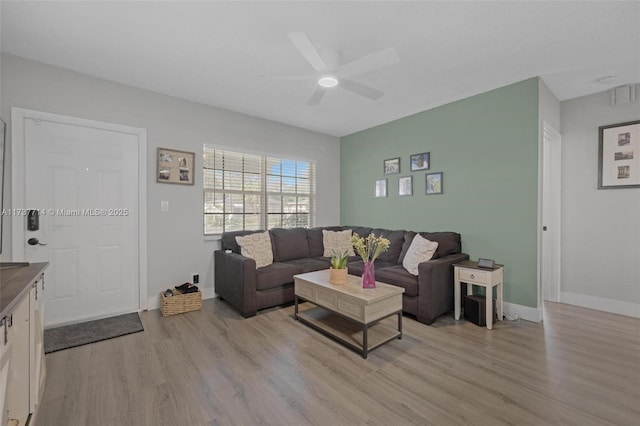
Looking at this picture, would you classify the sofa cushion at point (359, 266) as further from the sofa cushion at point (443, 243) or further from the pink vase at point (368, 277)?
the pink vase at point (368, 277)

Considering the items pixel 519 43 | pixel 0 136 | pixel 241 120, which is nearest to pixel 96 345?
pixel 0 136

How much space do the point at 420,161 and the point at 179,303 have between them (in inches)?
144

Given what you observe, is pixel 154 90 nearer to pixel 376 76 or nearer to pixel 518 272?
pixel 376 76

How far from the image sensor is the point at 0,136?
7.92ft

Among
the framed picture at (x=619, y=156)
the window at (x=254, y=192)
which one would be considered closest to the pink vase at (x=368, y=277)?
the window at (x=254, y=192)

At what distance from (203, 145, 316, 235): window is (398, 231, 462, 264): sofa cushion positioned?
1.95 m

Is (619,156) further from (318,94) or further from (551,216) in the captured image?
(318,94)

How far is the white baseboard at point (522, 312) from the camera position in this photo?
9.87 ft

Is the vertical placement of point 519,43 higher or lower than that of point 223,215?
higher

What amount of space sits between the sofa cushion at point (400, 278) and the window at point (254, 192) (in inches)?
80.2

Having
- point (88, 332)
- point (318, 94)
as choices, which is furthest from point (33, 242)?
point (318, 94)

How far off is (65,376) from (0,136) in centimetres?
208

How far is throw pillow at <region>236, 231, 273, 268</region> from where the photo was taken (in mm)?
3551

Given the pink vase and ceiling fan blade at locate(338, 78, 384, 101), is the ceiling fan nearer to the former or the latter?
ceiling fan blade at locate(338, 78, 384, 101)
